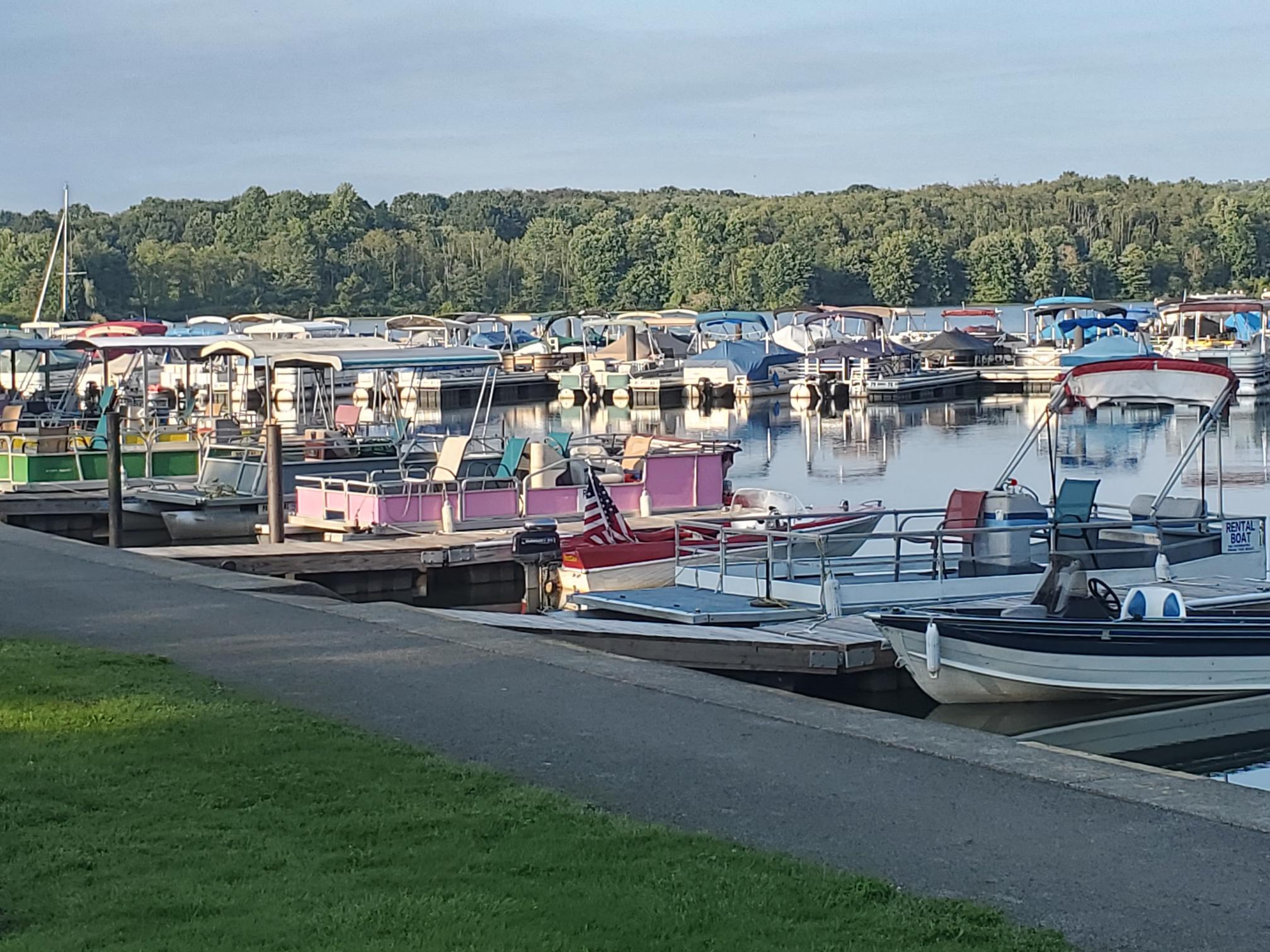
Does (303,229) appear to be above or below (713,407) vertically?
above

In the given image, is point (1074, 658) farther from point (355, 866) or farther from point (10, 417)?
point (10, 417)

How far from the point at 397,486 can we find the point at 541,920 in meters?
19.6

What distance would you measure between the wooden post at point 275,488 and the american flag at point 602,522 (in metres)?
4.80

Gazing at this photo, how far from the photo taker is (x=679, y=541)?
20.5 metres

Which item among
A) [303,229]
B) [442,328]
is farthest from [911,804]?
[303,229]

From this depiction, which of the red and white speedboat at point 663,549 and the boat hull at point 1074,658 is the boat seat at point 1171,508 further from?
the boat hull at point 1074,658

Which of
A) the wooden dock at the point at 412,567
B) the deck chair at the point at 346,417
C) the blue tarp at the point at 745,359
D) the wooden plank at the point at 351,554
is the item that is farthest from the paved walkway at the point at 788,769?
the blue tarp at the point at 745,359

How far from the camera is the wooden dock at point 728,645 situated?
51.8 feet

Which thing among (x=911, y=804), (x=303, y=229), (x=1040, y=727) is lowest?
(x=1040, y=727)

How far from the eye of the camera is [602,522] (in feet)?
67.0

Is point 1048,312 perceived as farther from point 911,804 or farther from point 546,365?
point 911,804

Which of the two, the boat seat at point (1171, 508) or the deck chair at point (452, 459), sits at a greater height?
the deck chair at point (452, 459)

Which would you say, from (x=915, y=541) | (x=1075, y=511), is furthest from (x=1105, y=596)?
(x=1075, y=511)

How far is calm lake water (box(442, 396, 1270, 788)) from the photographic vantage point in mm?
40522
